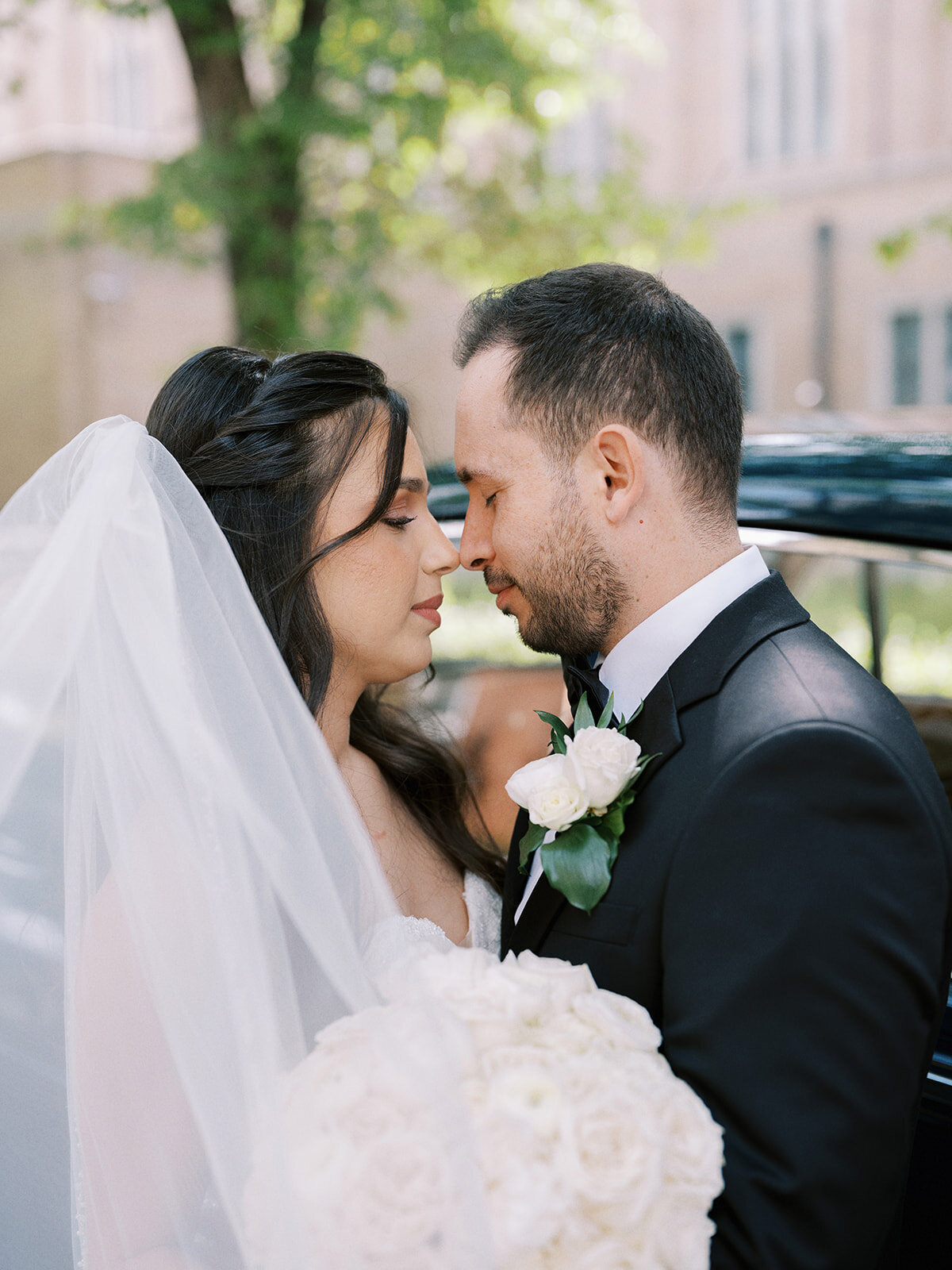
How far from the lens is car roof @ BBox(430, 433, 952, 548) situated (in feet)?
6.57

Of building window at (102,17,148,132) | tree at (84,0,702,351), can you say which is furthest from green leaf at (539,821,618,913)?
building window at (102,17,148,132)

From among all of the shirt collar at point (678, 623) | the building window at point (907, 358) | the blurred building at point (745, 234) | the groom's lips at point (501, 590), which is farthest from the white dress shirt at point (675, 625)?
the building window at point (907, 358)

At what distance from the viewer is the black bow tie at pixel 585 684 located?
5.89 ft

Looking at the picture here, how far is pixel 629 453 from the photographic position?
1710 mm

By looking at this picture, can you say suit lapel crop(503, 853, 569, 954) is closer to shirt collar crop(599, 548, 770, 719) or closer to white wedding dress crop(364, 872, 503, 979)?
white wedding dress crop(364, 872, 503, 979)

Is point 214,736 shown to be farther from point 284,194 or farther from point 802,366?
point 802,366

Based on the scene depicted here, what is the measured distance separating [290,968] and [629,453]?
0.86 meters

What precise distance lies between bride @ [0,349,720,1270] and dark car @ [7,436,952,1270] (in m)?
0.05

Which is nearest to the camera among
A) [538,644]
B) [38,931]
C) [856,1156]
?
[856,1156]

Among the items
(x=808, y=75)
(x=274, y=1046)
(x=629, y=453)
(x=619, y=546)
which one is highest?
(x=808, y=75)

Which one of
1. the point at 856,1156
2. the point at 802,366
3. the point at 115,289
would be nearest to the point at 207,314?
the point at 115,289

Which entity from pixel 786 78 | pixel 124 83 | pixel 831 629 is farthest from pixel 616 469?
pixel 124 83

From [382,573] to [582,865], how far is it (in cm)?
69

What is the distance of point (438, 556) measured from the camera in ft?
6.70
